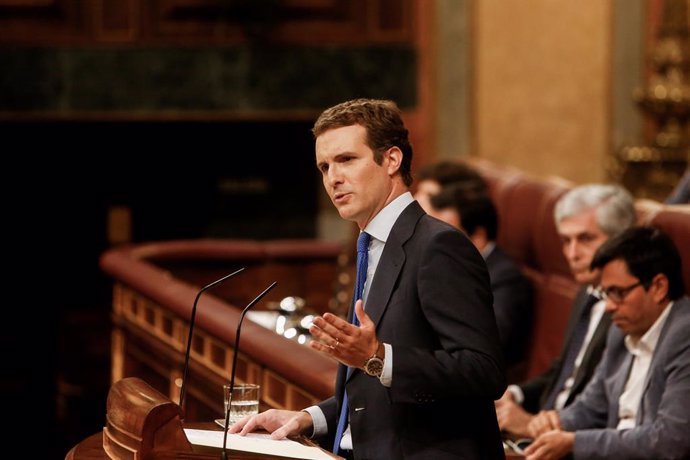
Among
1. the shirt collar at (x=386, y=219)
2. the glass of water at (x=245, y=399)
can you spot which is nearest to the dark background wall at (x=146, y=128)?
the glass of water at (x=245, y=399)

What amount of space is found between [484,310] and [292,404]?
138cm

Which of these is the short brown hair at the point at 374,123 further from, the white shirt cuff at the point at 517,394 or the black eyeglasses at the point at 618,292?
the white shirt cuff at the point at 517,394

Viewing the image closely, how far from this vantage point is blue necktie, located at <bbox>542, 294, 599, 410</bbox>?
3641 mm

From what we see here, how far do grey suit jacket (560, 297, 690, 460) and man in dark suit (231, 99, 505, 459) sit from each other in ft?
2.83

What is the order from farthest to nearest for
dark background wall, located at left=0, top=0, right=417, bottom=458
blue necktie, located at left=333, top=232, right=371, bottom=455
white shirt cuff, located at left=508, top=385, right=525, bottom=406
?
dark background wall, located at left=0, top=0, right=417, bottom=458 < white shirt cuff, located at left=508, top=385, right=525, bottom=406 < blue necktie, located at left=333, top=232, right=371, bottom=455

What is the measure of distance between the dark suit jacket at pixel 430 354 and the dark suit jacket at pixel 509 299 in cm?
218

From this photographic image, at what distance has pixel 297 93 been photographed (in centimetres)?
711

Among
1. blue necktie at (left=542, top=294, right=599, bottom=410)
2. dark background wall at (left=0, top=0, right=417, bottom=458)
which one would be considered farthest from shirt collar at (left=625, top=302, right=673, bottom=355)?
dark background wall at (left=0, top=0, right=417, bottom=458)

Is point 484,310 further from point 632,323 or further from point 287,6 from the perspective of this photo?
point 287,6

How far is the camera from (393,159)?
211cm

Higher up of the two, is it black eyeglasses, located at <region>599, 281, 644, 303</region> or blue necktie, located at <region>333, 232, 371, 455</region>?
blue necktie, located at <region>333, 232, 371, 455</region>

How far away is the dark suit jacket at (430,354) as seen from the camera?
196 centimetres

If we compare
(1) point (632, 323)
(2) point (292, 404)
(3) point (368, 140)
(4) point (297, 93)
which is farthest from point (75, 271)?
(3) point (368, 140)

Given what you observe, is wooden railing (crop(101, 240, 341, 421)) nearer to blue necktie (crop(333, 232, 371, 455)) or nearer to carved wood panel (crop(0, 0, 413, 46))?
blue necktie (crop(333, 232, 371, 455))
